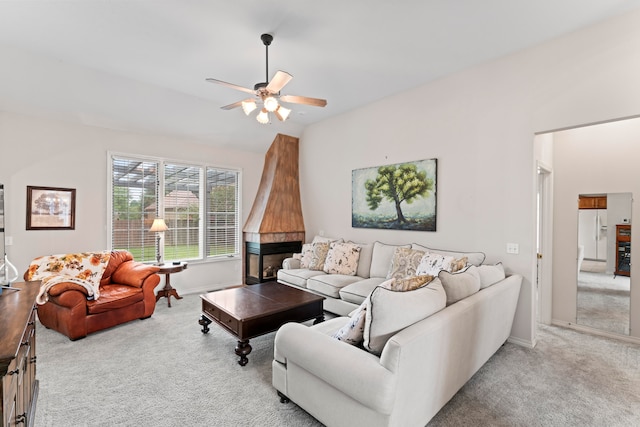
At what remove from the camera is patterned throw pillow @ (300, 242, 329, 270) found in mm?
4785

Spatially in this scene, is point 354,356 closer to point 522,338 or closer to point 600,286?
point 522,338

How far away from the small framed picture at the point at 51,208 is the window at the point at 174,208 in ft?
1.66

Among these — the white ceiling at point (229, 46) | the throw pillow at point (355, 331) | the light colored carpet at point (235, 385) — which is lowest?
the light colored carpet at point (235, 385)

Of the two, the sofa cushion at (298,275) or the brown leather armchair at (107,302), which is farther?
the sofa cushion at (298,275)

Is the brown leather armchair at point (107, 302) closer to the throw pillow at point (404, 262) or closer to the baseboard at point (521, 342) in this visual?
the throw pillow at point (404, 262)

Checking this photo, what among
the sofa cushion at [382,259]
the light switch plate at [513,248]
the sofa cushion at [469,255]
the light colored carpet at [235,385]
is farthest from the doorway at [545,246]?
the sofa cushion at [382,259]

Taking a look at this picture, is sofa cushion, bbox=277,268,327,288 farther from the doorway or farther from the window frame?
the doorway

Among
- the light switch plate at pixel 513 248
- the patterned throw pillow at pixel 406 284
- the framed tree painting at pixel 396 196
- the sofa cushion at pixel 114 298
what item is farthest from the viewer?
the framed tree painting at pixel 396 196

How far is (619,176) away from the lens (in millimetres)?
3418

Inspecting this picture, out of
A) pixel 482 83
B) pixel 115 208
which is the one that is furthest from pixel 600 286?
pixel 115 208

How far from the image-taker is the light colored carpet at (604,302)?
333cm

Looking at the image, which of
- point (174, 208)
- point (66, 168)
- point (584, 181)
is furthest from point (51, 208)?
point (584, 181)

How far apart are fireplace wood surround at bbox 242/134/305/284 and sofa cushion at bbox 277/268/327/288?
2.92 ft

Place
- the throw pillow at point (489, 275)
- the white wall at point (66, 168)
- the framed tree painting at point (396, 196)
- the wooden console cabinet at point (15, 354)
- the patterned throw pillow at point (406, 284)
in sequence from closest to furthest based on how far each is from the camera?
the wooden console cabinet at point (15, 354), the patterned throw pillow at point (406, 284), the throw pillow at point (489, 275), the white wall at point (66, 168), the framed tree painting at point (396, 196)
